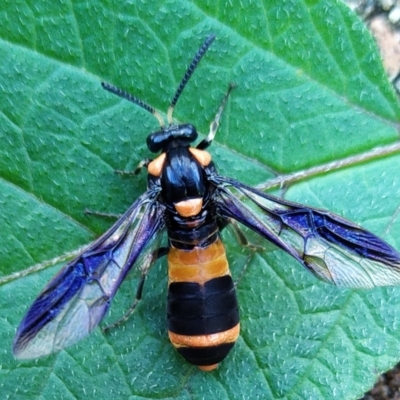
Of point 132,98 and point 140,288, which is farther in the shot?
point 140,288

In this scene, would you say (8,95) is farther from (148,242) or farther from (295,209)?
(295,209)

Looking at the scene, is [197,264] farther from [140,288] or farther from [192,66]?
[192,66]

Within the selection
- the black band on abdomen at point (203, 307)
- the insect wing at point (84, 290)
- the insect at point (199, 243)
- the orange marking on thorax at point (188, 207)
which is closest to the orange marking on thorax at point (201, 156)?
the insect at point (199, 243)

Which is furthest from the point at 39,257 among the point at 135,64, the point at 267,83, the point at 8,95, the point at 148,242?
the point at 267,83

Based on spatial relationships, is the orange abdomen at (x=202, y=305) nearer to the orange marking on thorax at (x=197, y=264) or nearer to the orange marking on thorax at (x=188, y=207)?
the orange marking on thorax at (x=197, y=264)

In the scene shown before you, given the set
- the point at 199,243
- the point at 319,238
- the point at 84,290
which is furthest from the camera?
the point at 199,243

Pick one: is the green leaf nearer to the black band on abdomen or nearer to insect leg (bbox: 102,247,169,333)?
insect leg (bbox: 102,247,169,333)

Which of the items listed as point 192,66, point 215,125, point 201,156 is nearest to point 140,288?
point 201,156
